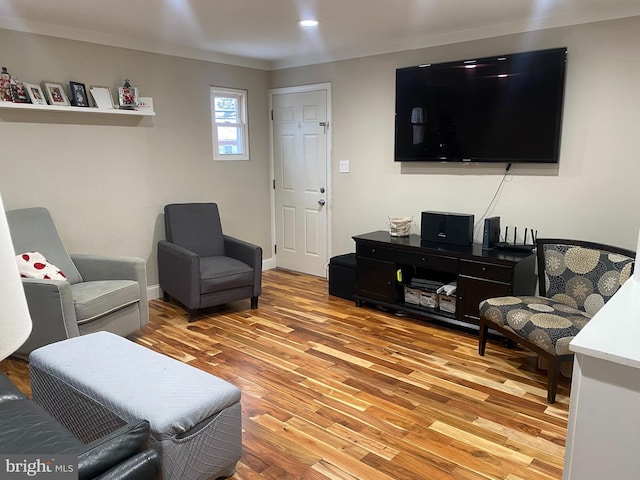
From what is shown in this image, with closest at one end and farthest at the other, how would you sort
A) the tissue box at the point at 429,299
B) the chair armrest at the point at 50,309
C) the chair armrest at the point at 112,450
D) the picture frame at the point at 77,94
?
the chair armrest at the point at 112,450
the chair armrest at the point at 50,309
the picture frame at the point at 77,94
the tissue box at the point at 429,299

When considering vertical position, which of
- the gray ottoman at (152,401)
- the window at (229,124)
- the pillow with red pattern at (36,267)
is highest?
the window at (229,124)

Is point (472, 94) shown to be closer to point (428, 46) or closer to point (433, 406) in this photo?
point (428, 46)

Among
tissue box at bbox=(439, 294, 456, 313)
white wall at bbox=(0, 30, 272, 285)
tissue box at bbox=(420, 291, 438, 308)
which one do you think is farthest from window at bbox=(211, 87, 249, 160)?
tissue box at bbox=(439, 294, 456, 313)

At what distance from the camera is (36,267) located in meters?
3.27

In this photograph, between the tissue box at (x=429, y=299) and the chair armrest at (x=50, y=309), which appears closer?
the chair armrest at (x=50, y=309)

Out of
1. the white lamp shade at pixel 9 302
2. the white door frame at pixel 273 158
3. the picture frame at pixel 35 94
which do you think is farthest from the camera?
the white door frame at pixel 273 158

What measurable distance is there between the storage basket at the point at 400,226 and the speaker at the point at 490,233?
714 millimetres

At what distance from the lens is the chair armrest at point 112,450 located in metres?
1.25

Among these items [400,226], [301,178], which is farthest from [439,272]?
[301,178]

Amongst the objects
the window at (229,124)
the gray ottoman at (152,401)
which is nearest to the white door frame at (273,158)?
the window at (229,124)

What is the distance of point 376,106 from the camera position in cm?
457

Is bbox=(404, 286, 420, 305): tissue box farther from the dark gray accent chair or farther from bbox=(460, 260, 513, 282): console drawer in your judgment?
the dark gray accent chair

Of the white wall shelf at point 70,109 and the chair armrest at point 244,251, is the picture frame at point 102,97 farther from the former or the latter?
the chair armrest at point 244,251

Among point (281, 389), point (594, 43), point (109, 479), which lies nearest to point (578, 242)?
point (594, 43)
